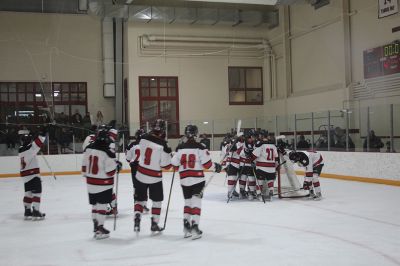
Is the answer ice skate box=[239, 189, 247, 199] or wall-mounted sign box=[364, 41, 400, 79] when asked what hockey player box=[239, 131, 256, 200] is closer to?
ice skate box=[239, 189, 247, 199]

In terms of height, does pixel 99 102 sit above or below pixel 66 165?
above

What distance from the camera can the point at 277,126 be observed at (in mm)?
14961

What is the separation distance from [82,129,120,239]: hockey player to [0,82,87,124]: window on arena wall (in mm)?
12220

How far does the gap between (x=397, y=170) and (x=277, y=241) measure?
609 centimetres

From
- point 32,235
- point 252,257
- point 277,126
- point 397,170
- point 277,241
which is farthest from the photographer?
point 277,126

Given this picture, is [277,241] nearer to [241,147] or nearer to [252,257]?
[252,257]

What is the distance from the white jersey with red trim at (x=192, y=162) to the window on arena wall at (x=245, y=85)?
14083mm

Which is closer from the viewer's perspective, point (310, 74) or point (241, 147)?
point (241, 147)

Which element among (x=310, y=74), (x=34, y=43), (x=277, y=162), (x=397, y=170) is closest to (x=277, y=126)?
(x=310, y=74)

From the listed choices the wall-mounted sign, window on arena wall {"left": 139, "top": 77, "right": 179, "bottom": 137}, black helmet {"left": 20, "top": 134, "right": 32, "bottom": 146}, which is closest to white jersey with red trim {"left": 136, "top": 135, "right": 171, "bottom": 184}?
black helmet {"left": 20, "top": 134, "right": 32, "bottom": 146}

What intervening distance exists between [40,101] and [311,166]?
12863 mm

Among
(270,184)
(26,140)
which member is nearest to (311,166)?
(270,184)

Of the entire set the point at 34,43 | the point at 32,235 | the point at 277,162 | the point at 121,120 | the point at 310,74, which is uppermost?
the point at 34,43

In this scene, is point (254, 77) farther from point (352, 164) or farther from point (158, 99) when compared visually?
point (352, 164)
